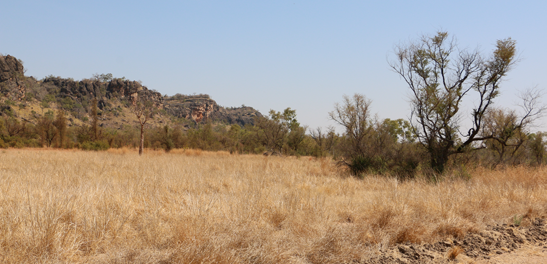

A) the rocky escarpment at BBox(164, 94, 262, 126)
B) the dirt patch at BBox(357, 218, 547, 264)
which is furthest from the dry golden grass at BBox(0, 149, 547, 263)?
the rocky escarpment at BBox(164, 94, 262, 126)

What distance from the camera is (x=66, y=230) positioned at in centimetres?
367

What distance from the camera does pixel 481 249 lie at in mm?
4430

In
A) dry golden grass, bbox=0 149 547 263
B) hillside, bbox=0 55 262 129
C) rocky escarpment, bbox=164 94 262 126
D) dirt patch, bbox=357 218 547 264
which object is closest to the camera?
dry golden grass, bbox=0 149 547 263

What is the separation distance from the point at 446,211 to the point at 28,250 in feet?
20.8

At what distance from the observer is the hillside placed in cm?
7788

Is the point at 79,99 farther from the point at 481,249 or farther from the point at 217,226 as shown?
the point at 481,249

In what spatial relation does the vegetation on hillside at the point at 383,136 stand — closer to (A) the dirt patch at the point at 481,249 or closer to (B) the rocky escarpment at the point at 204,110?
(A) the dirt patch at the point at 481,249

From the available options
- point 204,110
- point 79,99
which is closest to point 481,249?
point 79,99

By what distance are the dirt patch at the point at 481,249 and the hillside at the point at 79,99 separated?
49079 mm

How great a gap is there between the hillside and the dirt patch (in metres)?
49.1

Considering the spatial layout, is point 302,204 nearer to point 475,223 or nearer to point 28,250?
point 475,223

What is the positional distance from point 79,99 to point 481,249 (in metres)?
127

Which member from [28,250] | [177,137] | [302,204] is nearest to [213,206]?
[302,204]

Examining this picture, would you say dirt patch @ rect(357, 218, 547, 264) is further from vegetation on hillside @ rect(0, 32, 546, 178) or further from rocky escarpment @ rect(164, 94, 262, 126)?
rocky escarpment @ rect(164, 94, 262, 126)
